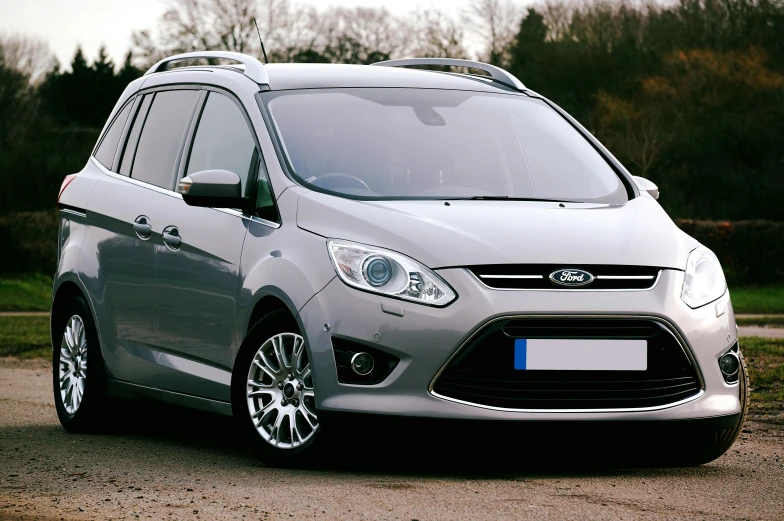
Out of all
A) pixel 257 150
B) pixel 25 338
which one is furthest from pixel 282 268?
pixel 25 338

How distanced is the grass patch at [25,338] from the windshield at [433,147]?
Answer: 28.0 ft

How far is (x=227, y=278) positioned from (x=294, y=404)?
0.81m

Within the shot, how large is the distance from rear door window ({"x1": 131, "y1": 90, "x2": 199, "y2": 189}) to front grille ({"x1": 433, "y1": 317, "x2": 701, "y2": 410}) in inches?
96.3

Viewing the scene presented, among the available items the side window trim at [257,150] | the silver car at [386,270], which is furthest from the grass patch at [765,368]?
the side window trim at [257,150]

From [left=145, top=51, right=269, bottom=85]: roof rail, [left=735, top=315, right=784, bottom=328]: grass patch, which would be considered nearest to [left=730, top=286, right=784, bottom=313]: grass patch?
[left=735, top=315, right=784, bottom=328]: grass patch

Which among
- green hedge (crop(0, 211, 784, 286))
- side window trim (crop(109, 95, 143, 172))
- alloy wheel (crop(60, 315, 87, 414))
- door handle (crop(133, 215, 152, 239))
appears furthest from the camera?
green hedge (crop(0, 211, 784, 286))

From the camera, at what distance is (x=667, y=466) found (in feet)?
21.1

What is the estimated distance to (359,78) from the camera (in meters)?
7.32

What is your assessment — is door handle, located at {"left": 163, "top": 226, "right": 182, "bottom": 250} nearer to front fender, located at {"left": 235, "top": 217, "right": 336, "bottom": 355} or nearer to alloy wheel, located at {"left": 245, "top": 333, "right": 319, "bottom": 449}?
front fender, located at {"left": 235, "top": 217, "right": 336, "bottom": 355}

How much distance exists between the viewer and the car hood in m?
5.77

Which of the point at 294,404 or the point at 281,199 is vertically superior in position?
the point at 281,199

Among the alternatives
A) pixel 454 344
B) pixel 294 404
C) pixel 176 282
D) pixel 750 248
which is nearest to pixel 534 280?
pixel 454 344

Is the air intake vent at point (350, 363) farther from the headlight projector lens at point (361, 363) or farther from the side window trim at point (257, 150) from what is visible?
the side window trim at point (257, 150)

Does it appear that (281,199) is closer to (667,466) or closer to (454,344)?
(454,344)
